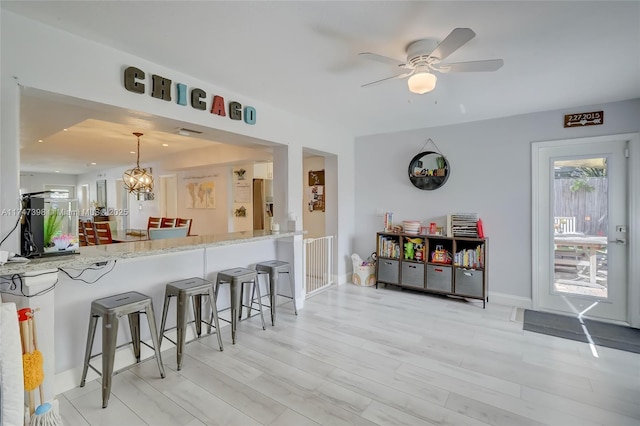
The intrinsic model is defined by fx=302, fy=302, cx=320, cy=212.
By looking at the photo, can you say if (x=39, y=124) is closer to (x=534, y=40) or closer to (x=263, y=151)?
(x=263, y=151)

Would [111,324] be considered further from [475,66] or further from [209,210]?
[209,210]

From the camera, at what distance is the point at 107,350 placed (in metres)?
1.96

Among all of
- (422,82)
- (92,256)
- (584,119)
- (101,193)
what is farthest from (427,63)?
(101,193)

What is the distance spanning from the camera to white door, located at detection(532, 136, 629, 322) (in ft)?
11.0

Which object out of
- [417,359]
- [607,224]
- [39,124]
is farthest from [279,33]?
[607,224]

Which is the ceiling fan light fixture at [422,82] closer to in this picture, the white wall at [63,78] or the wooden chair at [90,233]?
the white wall at [63,78]

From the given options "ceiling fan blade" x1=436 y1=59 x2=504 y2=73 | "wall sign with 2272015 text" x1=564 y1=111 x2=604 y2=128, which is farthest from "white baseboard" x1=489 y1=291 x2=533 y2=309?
"ceiling fan blade" x1=436 y1=59 x2=504 y2=73

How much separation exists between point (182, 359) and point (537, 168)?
436 cm

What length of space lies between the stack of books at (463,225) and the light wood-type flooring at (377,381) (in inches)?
46.7

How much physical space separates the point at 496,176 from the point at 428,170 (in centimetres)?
88

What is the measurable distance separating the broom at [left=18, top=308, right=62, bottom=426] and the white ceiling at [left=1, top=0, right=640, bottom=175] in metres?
1.82

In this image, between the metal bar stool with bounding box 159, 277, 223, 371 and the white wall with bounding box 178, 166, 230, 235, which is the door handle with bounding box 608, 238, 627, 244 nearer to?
the metal bar stool with bounding box 159, 277, 223, 371

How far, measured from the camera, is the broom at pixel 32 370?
5.08ft

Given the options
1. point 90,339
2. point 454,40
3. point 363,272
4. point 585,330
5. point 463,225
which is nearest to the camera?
point 454,40
